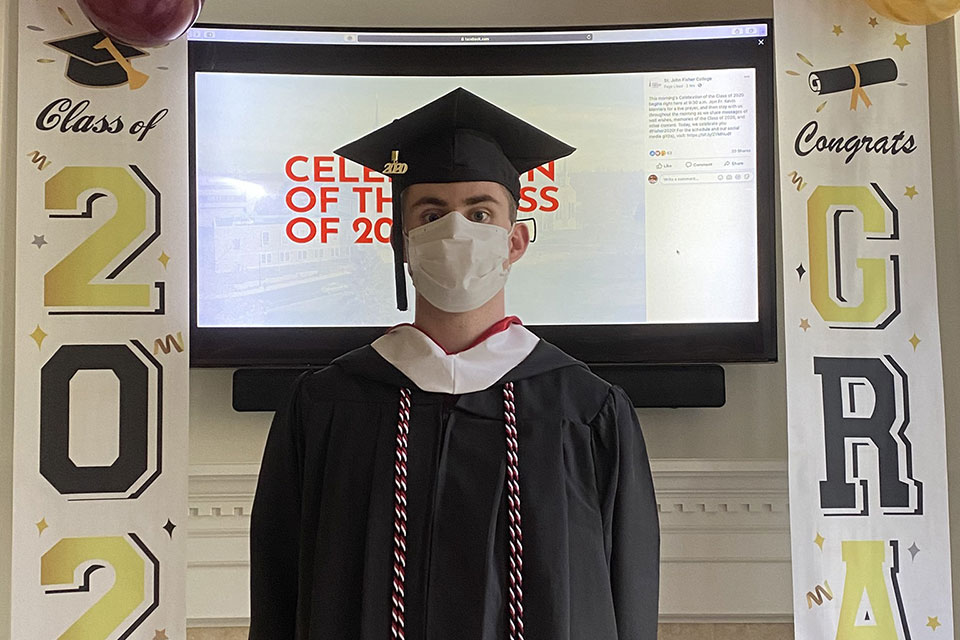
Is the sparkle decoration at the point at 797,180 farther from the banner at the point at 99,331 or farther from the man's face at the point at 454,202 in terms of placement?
the banner at the point at 99,331

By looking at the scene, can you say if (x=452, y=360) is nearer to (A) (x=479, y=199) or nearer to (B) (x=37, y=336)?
(A) (x=479, y=199)

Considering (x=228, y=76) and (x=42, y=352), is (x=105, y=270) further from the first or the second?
(x=228, y=76)

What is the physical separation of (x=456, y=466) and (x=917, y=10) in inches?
47.1

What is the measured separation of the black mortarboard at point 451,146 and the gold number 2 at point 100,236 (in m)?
0.57

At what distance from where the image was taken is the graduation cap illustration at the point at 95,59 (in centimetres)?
184

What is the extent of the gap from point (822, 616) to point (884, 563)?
0.51 ft

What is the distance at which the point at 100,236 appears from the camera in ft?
6.04

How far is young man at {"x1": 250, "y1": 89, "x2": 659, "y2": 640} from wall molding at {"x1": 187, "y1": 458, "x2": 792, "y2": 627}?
71cm

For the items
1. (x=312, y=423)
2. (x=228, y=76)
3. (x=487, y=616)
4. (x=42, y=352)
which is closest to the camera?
(x=487, y=616)

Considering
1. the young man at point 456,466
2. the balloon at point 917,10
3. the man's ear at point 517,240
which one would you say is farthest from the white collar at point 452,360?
the balloon at point 917,10

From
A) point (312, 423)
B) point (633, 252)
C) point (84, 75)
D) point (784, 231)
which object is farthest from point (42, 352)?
point (784, 231)

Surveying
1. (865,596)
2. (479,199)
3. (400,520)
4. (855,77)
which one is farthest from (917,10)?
(400,520)

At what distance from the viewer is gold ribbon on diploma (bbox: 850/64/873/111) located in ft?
6.23

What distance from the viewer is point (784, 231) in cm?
190
